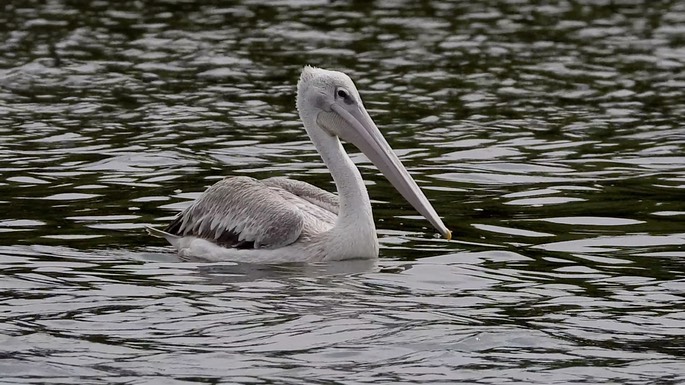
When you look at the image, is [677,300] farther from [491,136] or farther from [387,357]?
[491,136]

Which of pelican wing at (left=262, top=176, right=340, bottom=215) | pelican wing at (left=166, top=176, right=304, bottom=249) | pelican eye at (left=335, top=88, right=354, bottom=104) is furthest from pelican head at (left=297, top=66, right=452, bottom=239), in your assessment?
pelican wing at (left=166, top=176, right=304, bottom=249)

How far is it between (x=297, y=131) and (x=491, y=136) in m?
1.44

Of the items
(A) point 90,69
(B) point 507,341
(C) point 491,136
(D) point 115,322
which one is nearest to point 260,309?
(D) point 115,322

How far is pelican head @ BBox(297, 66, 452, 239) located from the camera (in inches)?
320

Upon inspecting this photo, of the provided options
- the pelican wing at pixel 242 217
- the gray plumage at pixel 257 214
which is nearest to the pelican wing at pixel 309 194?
the gray plumage at pixel 257 214

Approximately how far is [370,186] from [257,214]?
6.22 ft

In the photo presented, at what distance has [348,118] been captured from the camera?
816 cm

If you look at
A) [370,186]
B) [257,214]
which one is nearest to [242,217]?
[257,214]

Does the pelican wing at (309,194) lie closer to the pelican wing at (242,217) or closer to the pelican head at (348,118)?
the pelican wing at (242,217)

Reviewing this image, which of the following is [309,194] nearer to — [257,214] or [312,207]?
[312,207]

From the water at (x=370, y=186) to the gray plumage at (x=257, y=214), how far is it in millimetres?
256

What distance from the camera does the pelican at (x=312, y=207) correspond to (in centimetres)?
780

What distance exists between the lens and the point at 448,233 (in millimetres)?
7832

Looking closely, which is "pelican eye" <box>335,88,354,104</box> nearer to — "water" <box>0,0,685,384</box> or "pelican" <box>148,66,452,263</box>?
"pelican" <box>148,66,452,263</box>
